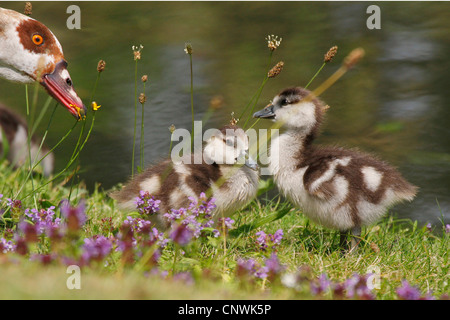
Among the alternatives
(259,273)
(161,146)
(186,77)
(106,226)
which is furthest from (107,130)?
(259,273)

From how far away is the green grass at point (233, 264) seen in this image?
9.33 ft

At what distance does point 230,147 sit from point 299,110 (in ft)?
1.91

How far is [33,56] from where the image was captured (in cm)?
450

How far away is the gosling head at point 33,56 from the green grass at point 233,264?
71 centimetres

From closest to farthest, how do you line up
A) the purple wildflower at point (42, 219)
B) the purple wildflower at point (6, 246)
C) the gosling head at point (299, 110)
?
the purple wildflower at point (6, 246)
the purple wildflower at point (42, 219)
the gosling head at point (299, 110)

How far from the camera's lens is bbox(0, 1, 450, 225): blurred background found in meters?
7.07

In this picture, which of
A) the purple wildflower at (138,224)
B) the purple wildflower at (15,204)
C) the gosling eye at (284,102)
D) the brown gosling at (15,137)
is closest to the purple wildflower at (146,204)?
the purple wildflower at (138,224)

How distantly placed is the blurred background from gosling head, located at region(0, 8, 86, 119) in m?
2.22

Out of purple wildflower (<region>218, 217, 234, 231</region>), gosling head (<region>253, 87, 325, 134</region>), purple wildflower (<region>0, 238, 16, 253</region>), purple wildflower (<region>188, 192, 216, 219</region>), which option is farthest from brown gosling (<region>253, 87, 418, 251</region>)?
purple wildflower (<region>0, 238, 16, 253</region>)

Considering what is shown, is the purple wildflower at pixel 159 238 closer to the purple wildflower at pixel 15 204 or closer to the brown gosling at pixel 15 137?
the purple wildflower at pixel 15 204

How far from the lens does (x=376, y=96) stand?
26.9 ft

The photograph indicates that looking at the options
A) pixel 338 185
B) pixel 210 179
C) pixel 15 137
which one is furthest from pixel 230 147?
pixel 15 137

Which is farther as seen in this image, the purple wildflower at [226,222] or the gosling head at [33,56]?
the gosling head at [33,56]

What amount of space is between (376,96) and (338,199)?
414 cm
